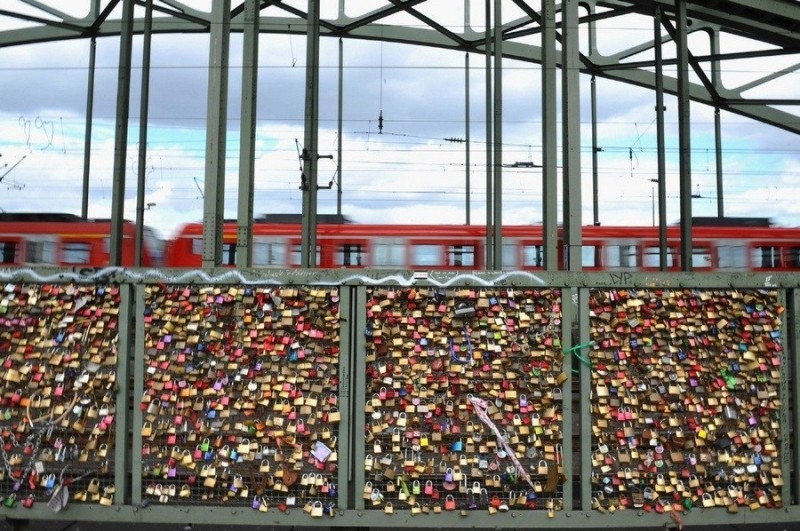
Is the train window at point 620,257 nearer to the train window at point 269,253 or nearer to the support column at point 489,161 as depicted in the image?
the support column at point 489,161

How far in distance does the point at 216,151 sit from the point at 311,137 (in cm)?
357

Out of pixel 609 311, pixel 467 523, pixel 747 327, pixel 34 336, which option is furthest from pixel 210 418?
pixel 747 327

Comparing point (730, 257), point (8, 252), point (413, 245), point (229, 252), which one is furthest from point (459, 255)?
A: point (8, 252)

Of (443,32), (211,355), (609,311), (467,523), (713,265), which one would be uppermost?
(443,32)

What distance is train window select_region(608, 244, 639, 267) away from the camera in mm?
20797

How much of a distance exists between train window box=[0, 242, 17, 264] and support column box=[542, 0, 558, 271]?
53.2ft

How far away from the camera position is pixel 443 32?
24750mm

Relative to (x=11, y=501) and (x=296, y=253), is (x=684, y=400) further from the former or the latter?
(x=296, y=253)

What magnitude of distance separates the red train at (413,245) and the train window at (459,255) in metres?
0.03

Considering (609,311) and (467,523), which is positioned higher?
(609,311)

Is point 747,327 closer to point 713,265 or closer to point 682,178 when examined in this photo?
point 682,178

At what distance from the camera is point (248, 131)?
11242mm

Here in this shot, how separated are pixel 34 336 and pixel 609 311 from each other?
13.7 ft

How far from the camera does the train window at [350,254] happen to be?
2038 cm
